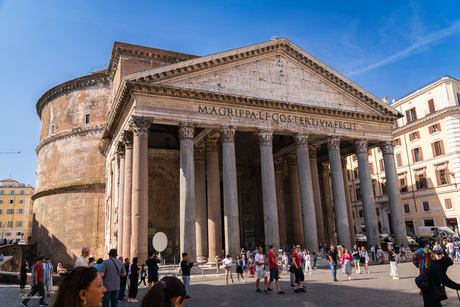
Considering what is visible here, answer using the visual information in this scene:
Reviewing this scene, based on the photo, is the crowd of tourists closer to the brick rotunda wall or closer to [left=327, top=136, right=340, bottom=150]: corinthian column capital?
[left=327, top=136, right=340, bottom=150]: corinthian column capital

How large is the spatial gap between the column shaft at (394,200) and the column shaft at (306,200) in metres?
5.85

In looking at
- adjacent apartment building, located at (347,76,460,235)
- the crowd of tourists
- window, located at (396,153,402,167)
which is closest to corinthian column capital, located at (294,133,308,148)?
the crowd of tourists

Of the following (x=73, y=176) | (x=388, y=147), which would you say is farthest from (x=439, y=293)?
(x=73, y=176)

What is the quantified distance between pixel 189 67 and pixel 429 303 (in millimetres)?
14584

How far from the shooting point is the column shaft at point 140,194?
15.0m

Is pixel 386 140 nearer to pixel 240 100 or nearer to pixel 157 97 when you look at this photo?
pixel 240 100

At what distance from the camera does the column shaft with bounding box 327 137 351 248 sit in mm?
19438

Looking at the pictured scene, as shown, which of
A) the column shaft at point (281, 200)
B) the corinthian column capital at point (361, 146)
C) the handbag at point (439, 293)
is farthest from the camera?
the column shaft at point (281, 200)

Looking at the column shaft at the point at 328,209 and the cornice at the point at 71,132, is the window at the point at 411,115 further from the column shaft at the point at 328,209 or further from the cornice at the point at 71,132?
the cornice at the point at 71,132

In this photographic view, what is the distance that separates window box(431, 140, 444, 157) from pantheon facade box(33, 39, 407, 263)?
10263 mm

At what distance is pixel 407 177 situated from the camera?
110 ft

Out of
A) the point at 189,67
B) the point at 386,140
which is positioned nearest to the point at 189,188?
the point at 189,67

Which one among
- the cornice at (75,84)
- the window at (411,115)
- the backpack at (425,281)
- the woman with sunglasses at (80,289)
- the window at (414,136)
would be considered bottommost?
the backpack at (425,281)

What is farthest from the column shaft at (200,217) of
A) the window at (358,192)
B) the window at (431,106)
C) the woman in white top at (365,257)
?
the window at (358,192)
